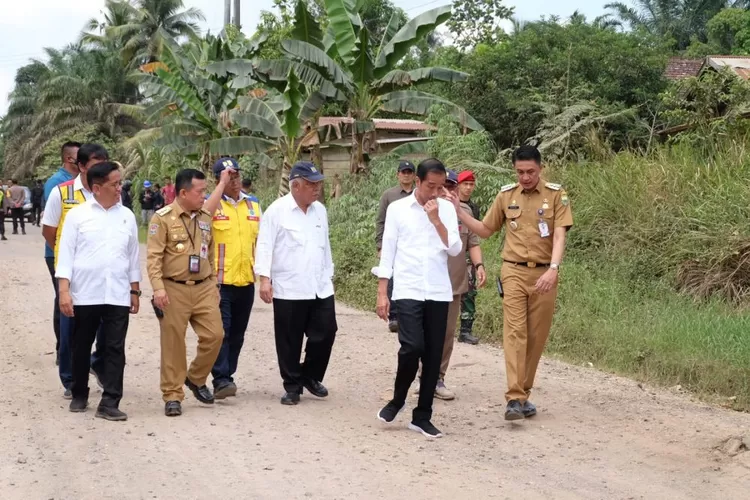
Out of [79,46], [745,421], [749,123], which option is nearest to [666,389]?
[745,421]

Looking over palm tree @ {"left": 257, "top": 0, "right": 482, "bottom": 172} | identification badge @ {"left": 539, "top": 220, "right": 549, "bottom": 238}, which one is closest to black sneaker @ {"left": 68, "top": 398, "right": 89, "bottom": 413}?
identification badge @ {"left": 539, "top": 220, "right": 549, "bottom": 238}

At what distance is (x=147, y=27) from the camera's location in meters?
45.4

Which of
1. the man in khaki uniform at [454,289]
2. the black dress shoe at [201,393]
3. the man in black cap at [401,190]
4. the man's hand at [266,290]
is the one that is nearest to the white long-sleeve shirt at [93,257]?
the black dress shoe at [201,393]

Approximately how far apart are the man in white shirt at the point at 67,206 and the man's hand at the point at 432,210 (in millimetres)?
2680

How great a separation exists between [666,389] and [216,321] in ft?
13.4

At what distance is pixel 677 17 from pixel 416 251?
158 ft

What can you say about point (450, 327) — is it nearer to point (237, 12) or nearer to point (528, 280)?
point (528, 280)

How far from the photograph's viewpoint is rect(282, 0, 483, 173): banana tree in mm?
17250

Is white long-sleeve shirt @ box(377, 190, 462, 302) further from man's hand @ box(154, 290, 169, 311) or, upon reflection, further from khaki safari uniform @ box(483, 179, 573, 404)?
man's hand @ box(154, 290, 169, 311)

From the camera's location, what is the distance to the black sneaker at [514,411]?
22.9 ft

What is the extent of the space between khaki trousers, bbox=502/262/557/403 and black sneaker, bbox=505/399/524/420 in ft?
0.16

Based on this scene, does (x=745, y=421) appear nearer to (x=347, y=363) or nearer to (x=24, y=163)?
(x=347, y=363)

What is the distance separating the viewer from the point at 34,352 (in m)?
9.88

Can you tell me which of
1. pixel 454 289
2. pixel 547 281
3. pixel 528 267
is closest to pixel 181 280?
pixel 454 289
